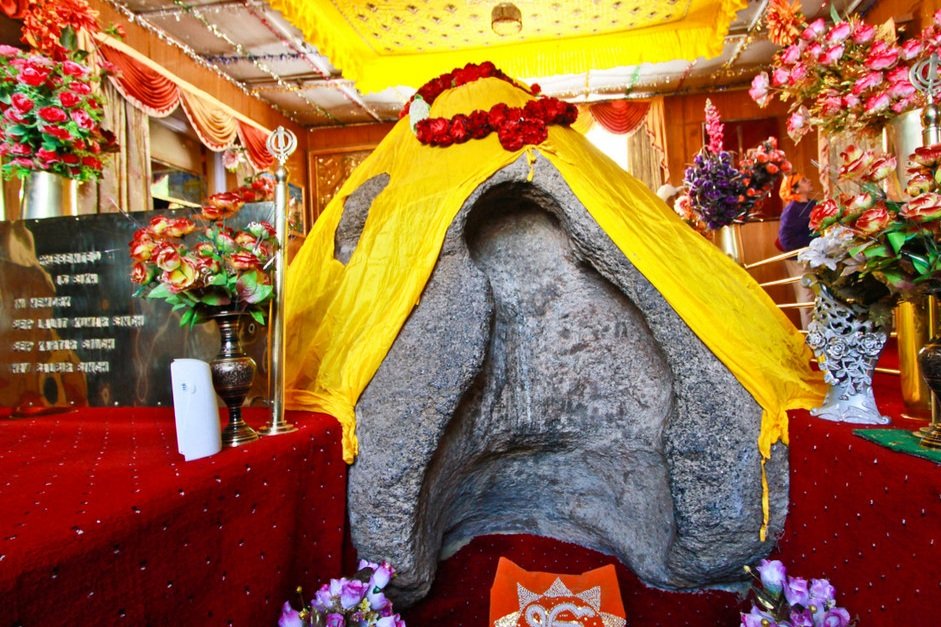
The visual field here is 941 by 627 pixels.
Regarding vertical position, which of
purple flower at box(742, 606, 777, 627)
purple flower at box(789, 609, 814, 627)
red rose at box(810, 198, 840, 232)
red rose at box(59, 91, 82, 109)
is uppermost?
red rose at box(59, 91, 82, 109)

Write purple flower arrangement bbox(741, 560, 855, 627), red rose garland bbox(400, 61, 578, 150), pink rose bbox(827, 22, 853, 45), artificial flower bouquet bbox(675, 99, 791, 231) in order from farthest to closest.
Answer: artificial flower bouquet bbox(675, 99, 791, 231)
red rose garland bbox(400, 61, 578, 150)
pink rose bbox(827, 22, 853, 45)
purple flower arrangement bbox(741, 560, 855, 627)

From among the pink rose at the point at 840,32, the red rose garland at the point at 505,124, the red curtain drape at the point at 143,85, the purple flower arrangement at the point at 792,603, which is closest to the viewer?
the purple flower arrangement at the point at 792,603

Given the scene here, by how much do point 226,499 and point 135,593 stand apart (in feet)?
0.73

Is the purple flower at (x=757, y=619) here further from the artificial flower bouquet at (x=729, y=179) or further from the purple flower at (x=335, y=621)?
the artificial flower bouquet at (x=729, y=179)

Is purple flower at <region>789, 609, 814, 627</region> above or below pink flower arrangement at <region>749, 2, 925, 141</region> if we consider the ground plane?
below

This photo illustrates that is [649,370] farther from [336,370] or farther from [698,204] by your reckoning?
[698,204]

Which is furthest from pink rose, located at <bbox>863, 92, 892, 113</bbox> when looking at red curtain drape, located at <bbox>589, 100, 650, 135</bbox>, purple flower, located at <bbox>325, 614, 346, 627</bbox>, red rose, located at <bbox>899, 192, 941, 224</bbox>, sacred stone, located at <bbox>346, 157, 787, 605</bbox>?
red curtain drape, located at <bbox>589, 100, 650, 135</bbox>

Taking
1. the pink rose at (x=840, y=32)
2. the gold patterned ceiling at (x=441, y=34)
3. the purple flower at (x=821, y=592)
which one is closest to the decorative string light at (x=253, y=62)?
the gold patterned ceiling at (x=441, y=34)

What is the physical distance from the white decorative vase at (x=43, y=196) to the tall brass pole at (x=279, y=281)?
1021 millimetres

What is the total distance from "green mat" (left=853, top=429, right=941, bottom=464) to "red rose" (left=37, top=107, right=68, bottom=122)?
8.24 feet

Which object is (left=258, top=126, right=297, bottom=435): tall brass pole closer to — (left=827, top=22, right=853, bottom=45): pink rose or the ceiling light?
(left=827, top=22, right=853, bottom=45): pink rose

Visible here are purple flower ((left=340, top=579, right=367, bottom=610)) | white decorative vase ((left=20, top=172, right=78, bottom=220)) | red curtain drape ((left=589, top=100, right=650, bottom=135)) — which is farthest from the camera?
A: red curtain drape ((left=589, top=100, right=650, bottom=135))

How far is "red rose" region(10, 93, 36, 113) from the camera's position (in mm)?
1761

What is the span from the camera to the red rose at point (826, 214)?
3.79 ft
